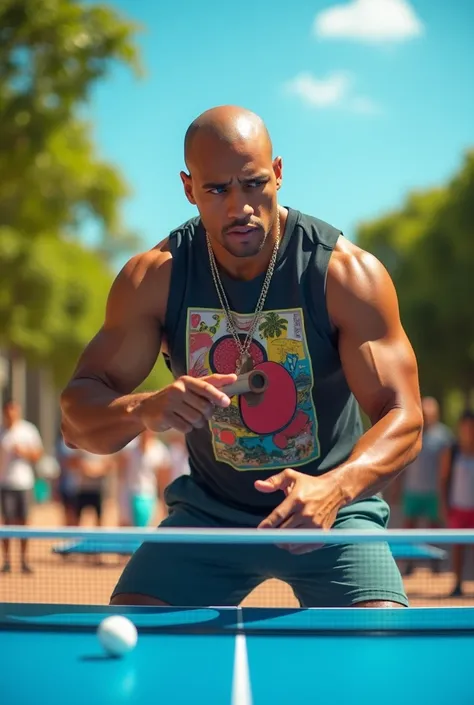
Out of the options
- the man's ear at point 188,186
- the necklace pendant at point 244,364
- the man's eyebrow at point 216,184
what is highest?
the man's ear at point 188,186

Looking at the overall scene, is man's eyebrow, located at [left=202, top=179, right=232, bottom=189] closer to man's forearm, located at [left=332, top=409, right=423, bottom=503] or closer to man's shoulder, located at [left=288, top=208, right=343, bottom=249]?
man's shoulder, located at [left=288, top=208, right=343, bottom=249]

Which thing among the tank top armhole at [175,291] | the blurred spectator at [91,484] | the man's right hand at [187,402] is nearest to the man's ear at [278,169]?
the tank top armhole at [175,291]

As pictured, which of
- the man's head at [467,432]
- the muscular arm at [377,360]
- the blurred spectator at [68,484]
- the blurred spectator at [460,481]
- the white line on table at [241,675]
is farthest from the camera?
the blurred spectator at [68,484]

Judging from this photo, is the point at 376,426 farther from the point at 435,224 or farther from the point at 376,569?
the point at 435,224

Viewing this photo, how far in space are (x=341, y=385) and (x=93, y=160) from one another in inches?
966

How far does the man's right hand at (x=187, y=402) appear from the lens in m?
3.32

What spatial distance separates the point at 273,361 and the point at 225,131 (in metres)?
0.84

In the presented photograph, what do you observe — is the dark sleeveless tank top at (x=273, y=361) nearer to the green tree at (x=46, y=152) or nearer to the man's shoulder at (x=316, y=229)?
the man's shoulder at (x=316, y=229)

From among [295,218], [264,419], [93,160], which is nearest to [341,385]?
[264,419]

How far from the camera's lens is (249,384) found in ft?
12.1

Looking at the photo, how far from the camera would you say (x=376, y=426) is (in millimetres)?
3609

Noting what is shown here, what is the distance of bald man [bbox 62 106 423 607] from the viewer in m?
3.75

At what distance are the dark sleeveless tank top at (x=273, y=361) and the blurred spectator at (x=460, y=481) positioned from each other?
7032mm

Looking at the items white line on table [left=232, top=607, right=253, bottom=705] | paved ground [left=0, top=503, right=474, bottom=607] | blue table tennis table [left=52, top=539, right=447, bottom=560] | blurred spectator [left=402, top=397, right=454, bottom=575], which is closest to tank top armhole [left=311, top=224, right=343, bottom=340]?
white line on table [left=232, top=607, right=253, bottom=705]
